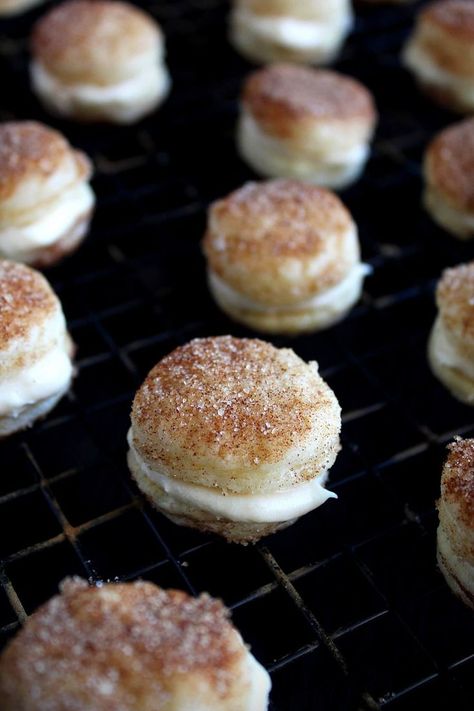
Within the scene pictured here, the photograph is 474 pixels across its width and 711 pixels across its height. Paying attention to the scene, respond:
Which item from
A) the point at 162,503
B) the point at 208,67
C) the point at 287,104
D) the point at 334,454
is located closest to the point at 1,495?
the point at 162,503

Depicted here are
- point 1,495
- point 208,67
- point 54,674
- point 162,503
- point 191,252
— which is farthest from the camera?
point 208,67

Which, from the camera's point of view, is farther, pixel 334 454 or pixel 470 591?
pixel 334 454

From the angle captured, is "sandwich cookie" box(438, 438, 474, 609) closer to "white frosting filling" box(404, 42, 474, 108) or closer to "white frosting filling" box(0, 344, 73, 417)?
"white frosting filling" box(0, 344, 73, 417)

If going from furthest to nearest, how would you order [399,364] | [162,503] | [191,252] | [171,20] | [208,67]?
1. [171,20]
2. [208,67]
3. [191,252]
4. [399,364]
5. [162,503]

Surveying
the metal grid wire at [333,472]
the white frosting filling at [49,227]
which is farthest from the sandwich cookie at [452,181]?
the white frosting filling at [49,227]

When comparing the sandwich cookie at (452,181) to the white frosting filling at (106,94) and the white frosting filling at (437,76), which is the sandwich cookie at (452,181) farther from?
the white frosting filling at (106,94)

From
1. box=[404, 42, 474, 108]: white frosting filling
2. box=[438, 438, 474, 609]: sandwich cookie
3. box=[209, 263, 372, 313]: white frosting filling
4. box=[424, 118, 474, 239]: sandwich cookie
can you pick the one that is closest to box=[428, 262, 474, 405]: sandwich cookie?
box=[209, 263, 372, 313]: white frosting filling

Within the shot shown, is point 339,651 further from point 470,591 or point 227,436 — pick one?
point 227,436
